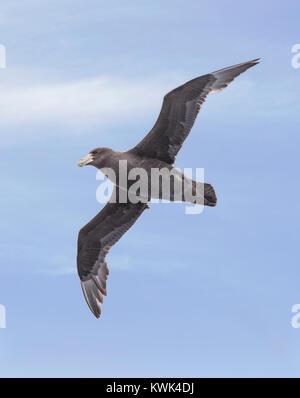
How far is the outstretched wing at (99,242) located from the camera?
57.1 ft

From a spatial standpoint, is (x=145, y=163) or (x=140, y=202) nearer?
(x=145, y=163)

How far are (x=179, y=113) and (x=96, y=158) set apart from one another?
194cm

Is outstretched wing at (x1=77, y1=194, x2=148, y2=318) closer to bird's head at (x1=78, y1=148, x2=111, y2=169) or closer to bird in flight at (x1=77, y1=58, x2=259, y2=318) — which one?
bird in flight at (x1=77, y1=58, x2=259, y2=318)

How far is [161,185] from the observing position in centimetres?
1577

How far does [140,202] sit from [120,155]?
1.57 metres

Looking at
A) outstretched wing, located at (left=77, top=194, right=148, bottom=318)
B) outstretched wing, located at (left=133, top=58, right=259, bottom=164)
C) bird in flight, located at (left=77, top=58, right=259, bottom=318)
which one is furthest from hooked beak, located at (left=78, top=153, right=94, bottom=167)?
outstretched wing, located at (left=77, top=194, right=148, bottom=318)

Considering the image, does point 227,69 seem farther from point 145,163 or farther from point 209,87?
point 145,163

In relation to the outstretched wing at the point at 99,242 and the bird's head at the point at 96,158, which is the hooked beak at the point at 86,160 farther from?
the outstretched wing at the point at 99,242

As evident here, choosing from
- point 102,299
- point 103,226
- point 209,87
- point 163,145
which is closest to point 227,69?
point 209,87

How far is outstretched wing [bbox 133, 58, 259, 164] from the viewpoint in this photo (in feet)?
51.4

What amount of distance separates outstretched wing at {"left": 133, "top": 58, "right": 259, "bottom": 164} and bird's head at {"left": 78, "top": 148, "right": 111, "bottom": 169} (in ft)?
2.11

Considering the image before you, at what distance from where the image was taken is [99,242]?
695 inches

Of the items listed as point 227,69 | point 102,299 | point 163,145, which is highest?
point 227,69

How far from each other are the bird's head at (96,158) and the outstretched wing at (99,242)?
1399mm
